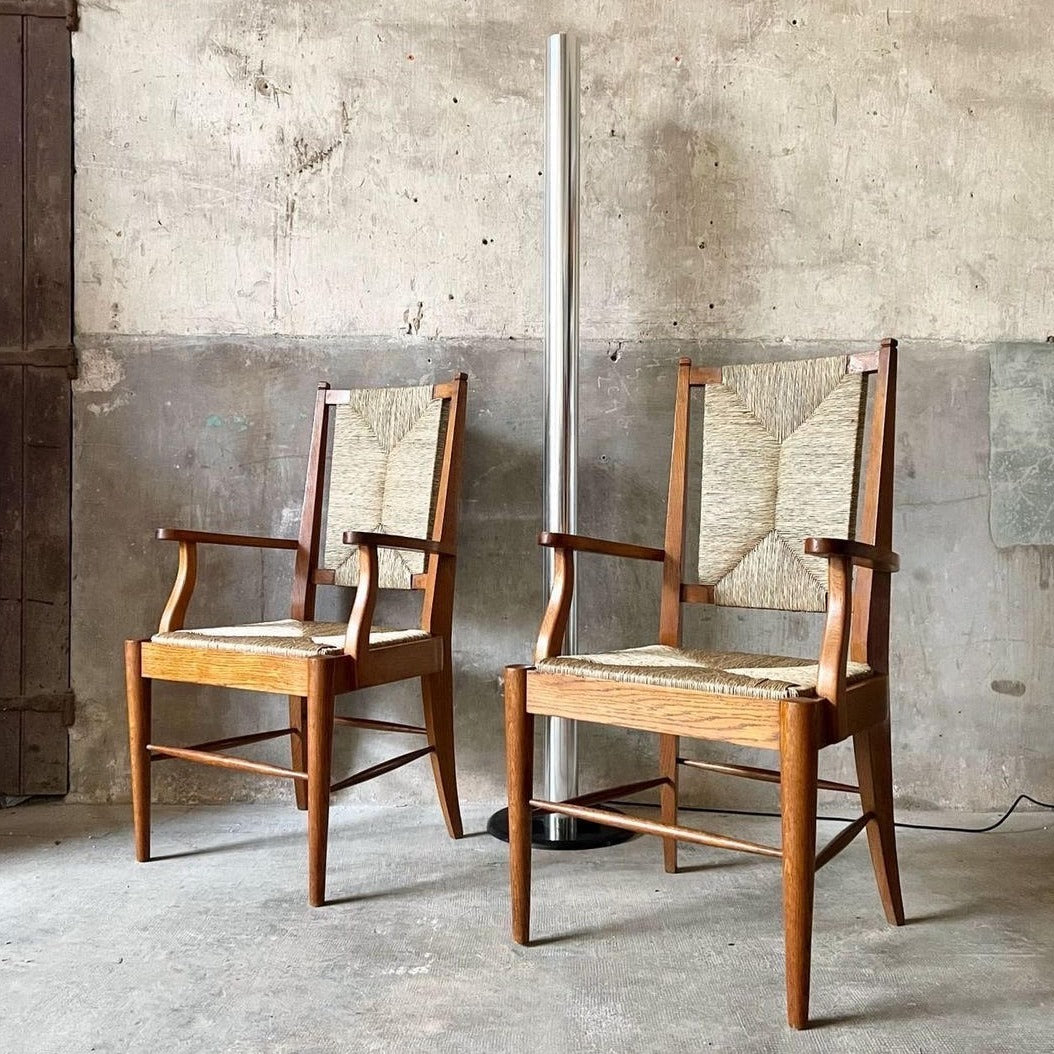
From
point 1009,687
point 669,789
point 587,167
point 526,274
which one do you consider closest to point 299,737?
point 669,789

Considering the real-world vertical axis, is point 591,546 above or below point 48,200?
below

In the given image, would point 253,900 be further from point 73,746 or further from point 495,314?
point 495,314

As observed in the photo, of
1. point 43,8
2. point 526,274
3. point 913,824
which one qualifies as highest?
point 43,8

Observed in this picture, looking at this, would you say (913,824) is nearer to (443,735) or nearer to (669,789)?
(669,789)

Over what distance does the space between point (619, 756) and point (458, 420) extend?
40.9 inches

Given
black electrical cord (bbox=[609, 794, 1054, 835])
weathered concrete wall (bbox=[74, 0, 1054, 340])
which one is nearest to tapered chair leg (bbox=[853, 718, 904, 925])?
black electrical cord (bbox=[609, 794, 1054, 835])

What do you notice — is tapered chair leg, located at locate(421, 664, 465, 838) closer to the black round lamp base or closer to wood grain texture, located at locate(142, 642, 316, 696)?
the black round lamp base

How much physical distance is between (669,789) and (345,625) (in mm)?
896

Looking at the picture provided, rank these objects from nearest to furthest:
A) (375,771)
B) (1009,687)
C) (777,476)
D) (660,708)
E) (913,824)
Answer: (660,708) < (777,476) < (375,771) < (913,824) < (1009,687)

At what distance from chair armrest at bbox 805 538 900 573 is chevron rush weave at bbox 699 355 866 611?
0.14 meters

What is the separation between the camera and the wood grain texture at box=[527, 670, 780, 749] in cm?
161

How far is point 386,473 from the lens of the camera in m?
2.55

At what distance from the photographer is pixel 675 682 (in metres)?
1.68

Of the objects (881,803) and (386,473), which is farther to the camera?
(386,473)
